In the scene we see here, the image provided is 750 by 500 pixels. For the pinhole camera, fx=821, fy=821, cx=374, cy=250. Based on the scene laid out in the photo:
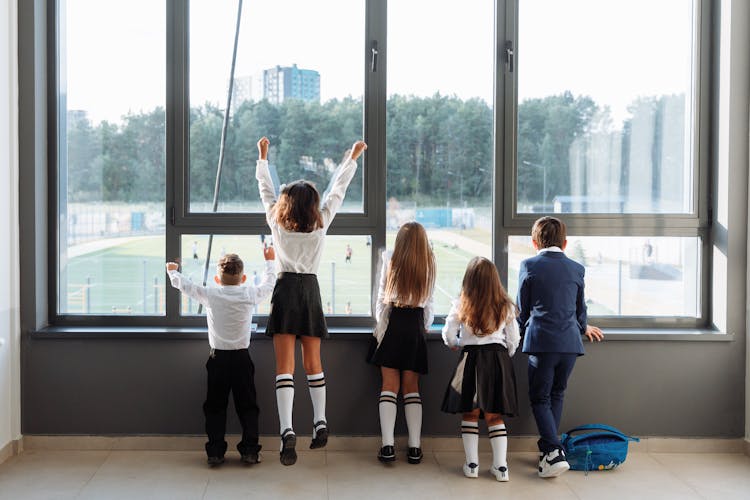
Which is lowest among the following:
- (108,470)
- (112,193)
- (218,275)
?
(108,470)

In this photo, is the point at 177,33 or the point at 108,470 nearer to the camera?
the point at 108,470

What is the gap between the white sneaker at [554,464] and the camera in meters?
3.59

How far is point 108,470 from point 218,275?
3.25 feet

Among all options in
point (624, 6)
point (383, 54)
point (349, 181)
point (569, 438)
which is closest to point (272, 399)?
point (349, 181)

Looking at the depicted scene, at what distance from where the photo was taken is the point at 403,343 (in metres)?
3.74

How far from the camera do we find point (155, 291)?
4098mm

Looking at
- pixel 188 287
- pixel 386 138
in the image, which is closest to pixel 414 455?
pixel 188 287

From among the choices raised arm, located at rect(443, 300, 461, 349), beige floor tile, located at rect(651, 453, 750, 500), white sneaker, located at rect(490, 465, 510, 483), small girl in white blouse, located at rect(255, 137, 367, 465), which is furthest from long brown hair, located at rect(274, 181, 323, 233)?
beige floor tile, located at rect(651, 453, 750, 500)

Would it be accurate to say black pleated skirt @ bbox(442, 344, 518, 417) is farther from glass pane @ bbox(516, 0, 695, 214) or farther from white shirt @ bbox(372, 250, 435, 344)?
glass pane @ bbox(516, 0, 695, 214)

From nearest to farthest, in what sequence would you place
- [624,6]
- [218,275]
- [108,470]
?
[108,470] → [218,275] → [624,6]

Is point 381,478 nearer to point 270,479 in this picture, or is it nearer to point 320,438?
point 320,438

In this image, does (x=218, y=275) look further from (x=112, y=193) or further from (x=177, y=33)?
(x=177, y=33)

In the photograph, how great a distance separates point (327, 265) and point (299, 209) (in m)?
0.52

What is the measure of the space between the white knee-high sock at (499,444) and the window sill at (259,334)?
0.54 meters
